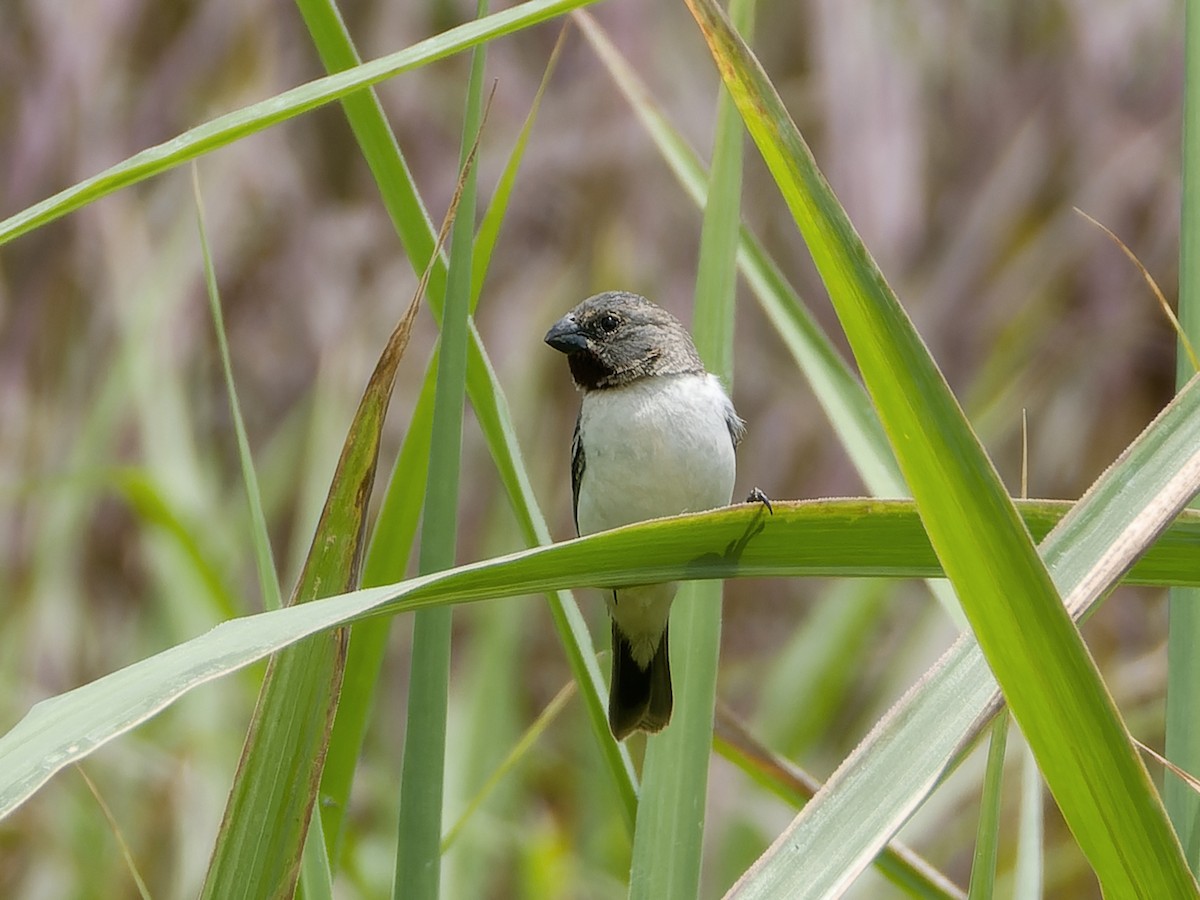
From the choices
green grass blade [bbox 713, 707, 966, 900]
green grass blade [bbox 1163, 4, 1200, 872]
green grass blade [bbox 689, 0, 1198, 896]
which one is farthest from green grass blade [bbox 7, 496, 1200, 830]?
green grass blade [bbox 713, 707, 966, 900]

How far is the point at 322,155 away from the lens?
4492 millimetres

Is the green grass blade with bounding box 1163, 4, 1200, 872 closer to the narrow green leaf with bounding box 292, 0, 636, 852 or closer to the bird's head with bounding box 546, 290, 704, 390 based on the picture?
the narrow green leaf with bounding box 292, 0, 636, 852

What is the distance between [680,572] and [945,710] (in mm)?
244

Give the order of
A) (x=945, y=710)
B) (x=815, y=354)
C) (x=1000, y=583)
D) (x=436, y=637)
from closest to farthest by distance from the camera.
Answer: (x=1000, y=583), (x=945, y=710), (x=436, y=637), (x=815, y=354)

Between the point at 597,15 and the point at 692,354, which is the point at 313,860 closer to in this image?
the point at 692,354

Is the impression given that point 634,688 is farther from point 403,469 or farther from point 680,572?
point 680,572

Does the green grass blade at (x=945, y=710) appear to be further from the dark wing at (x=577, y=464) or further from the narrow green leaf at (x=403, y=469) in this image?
the dark wing at (x=577, y=464)

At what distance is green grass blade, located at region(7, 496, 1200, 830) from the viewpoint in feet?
3.34

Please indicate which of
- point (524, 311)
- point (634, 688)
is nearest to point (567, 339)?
point (634, 688)

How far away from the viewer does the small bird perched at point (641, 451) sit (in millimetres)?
2488

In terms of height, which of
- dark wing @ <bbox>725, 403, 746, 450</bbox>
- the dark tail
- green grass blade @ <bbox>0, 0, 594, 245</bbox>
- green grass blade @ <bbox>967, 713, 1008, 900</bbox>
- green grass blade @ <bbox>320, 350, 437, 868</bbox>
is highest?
green grass blade @ <bbox>0, 0, 594, 245</bbox>

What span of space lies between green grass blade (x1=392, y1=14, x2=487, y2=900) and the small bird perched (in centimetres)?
103

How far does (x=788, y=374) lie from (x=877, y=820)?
12.0ft

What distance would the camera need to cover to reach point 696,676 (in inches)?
61.9
